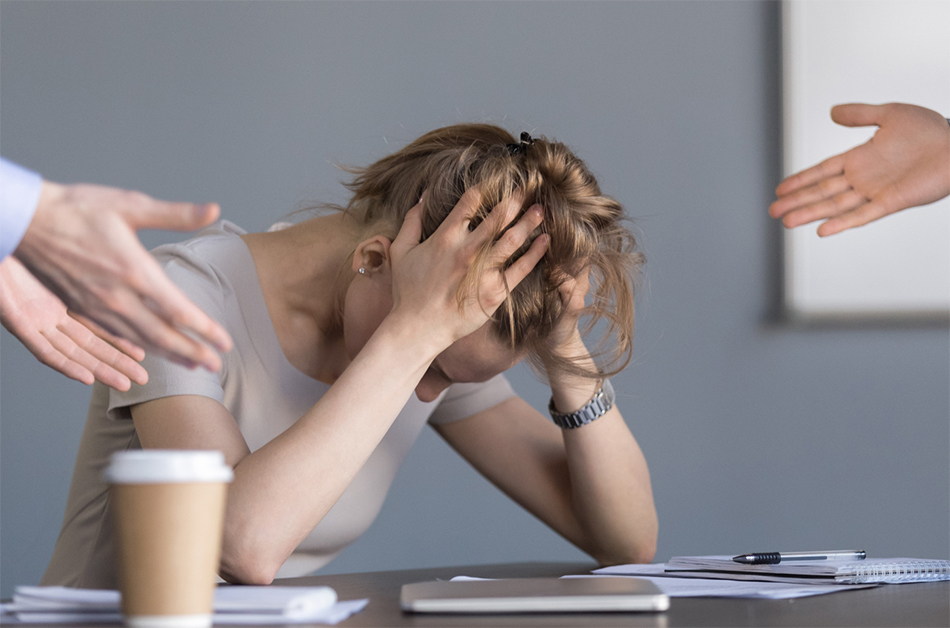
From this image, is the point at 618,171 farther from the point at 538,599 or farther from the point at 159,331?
the point at 159,331

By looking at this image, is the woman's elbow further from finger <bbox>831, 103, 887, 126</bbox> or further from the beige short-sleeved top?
finger <bbox>831, 103, 887, 126</bbox>

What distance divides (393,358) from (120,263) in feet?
1.66

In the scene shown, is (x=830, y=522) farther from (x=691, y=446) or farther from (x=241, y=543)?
(x=241, y=543)

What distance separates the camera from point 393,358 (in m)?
0.96

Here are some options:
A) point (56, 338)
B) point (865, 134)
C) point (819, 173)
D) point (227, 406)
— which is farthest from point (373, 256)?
point (865, 134)

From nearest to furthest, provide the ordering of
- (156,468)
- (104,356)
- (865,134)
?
(156,468) < (104,356) < (865,134)

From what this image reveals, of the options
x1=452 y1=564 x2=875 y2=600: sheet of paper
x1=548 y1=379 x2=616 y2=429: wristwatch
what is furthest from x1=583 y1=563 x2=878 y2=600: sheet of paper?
x1=548 y1=379 x2=616 y2=429: wristwatch

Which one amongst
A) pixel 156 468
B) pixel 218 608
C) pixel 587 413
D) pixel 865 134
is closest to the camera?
pixel 156 468

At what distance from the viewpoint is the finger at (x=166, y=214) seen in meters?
0.46

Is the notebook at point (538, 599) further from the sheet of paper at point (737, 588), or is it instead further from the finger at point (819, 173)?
the finger at point (819, 173)

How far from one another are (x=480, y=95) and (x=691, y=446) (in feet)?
3.52

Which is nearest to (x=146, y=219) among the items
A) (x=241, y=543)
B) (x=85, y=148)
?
(x=241, y=543)

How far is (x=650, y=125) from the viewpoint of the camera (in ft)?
7.18

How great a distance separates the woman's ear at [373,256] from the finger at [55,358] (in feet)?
1.25
